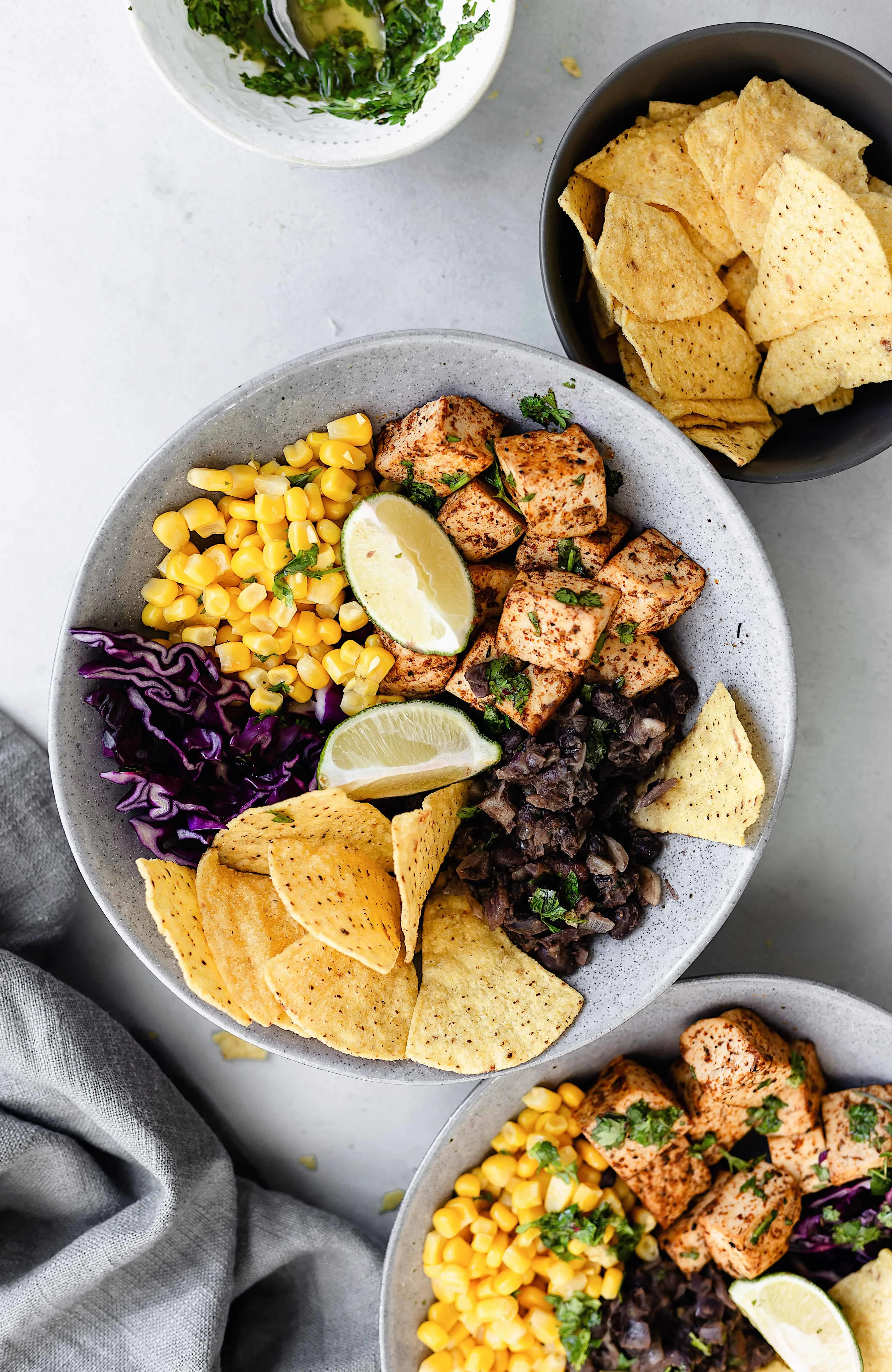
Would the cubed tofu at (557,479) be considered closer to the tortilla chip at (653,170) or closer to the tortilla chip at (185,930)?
the tortilla chip at (653,170)

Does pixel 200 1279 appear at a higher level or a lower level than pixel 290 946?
lower

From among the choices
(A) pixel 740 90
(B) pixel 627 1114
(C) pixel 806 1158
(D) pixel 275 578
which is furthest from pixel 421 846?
(A) pixel 740 90

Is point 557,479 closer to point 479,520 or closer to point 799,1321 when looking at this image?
point 479,520

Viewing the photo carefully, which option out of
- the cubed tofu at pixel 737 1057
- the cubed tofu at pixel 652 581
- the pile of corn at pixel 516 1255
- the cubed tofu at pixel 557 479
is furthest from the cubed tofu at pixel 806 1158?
the cubed tofu at pixel 557 479

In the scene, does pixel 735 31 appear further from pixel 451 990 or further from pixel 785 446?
pixel 451 990

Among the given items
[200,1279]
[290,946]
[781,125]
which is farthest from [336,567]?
[200,1279]

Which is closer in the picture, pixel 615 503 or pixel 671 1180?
pixel 615 503

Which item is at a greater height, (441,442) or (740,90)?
(740,90)
